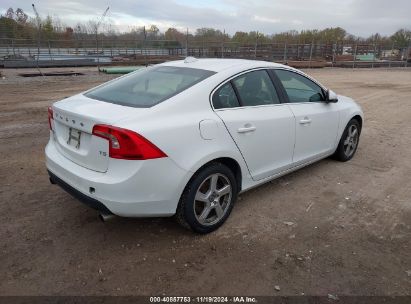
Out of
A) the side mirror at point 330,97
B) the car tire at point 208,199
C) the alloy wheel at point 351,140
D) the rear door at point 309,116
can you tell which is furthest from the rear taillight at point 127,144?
the alloy wheel at point 351,140

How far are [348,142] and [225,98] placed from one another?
9.13 feet

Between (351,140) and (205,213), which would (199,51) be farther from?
(205,213)

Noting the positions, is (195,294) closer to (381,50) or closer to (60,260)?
(60,260)

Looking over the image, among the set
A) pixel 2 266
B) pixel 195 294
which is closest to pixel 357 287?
pixel 195 294

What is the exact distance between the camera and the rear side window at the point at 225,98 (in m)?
3.46

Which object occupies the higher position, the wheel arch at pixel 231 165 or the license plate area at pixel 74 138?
the license plate area at pixel 74 138

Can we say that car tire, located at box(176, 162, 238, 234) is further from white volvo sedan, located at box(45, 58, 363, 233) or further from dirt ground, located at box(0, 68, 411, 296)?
dirt ground, located at box(0, 68, 411, 296)

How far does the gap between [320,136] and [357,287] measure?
227cm

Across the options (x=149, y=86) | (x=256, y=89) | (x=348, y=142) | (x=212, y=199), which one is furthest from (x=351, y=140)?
(x=149, y=86)

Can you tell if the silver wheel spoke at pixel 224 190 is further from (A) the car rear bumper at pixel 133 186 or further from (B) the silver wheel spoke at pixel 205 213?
(A) the car rear bumper at pixel 133 186

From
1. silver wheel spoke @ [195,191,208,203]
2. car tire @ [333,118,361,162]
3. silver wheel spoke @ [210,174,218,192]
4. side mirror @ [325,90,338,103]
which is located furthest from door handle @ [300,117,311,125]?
silver wheel spoke @ [195,191,208,203]

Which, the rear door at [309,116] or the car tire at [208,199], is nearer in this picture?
the car tire at [208,199]

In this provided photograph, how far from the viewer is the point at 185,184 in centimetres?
311

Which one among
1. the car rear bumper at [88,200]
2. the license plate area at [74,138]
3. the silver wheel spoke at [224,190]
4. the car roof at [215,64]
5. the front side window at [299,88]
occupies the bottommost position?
the silver wheel spoke at [224,190]
